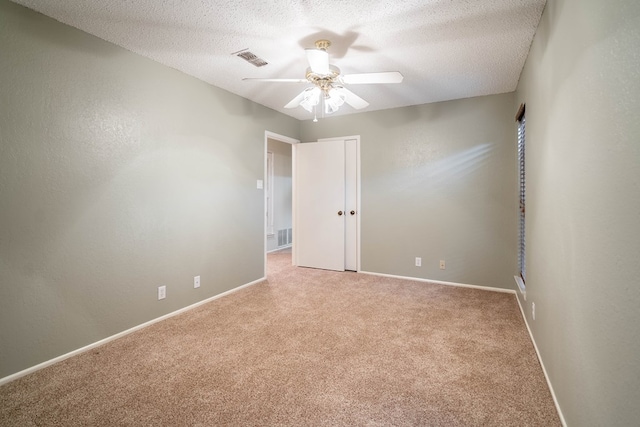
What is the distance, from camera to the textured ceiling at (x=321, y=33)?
79.6 inches

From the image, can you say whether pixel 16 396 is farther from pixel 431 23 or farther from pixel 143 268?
pixel 431 23

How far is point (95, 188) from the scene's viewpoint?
93.7 inches

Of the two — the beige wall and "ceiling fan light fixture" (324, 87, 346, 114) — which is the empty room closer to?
"ceiling fan light fixture" (324, 87, 346, 114)

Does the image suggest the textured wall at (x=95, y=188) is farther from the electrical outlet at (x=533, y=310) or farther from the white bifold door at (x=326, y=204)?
the electrical outlet at (x=533, y=310)

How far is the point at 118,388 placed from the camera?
1856 mm

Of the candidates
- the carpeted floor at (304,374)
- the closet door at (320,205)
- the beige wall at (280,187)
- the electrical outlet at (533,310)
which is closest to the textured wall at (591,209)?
the electrical outlet at (533,310)

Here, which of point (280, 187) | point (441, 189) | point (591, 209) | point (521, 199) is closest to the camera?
point (591, 209)

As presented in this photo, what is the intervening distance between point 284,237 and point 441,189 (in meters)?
3.92

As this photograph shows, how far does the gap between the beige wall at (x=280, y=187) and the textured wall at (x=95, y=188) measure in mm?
3089

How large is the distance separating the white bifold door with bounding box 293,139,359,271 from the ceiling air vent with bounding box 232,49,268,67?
2053 millimetres

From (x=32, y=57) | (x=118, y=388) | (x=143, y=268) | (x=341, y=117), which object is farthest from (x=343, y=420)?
(x=341, y=117)

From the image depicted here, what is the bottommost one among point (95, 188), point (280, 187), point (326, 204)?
point (326, 204)

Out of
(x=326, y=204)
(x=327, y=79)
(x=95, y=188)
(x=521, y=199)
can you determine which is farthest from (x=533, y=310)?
(x=95, y=188)

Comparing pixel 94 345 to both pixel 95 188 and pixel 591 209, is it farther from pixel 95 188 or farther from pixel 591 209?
pixel 591 209
